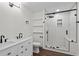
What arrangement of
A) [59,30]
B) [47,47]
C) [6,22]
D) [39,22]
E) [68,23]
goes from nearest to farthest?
[6,22] < [68,23] < [59,30] < [47,47] < [39,22]

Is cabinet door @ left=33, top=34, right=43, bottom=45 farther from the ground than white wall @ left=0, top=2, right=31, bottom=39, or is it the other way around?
white wall @ left=0, top=2, right=31, bottom=39

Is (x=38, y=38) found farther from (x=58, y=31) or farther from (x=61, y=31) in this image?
(x=61, y=31)

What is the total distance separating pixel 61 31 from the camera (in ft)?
10.7

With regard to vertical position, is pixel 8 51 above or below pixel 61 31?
below

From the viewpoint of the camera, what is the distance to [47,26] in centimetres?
365

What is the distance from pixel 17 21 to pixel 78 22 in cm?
226

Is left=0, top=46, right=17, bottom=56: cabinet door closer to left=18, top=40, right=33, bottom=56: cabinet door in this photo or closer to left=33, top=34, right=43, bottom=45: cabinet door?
left=18, top=40, right=33, bottom=56: cabinet door

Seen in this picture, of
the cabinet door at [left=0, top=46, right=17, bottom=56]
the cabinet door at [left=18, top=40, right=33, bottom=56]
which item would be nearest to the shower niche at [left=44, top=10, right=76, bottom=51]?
the cabinet door at [left=18, top=40, right=33, bottom=56]

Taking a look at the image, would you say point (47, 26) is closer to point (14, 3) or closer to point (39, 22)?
point (39, 22)

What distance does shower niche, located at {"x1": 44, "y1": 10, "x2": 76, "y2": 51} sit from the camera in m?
2.88

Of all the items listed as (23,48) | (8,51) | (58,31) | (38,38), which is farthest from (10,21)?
(58,31)

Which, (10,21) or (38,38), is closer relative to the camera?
(10,21)

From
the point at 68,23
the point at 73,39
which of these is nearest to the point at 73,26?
the point at 68,23

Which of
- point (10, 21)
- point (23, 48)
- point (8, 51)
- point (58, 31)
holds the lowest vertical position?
point (23, 48)
